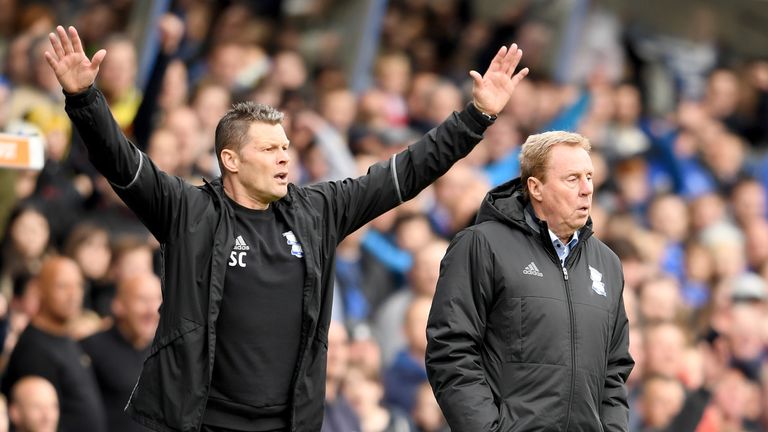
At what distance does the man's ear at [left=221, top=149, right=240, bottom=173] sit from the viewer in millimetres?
5758

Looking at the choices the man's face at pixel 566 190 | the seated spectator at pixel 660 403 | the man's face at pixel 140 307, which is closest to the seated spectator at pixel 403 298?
the seated spectator at pixel 660 403

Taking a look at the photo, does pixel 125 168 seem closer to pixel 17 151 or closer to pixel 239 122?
pixel 239 122

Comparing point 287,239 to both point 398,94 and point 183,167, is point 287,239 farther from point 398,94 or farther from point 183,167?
point 398,94

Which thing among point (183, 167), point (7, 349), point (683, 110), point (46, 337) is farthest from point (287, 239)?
point (683, 110)

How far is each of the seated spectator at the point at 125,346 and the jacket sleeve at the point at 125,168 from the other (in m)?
2.31

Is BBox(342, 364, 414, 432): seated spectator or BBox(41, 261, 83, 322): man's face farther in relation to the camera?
BBox(342, 364, 414, 432): seated spectator

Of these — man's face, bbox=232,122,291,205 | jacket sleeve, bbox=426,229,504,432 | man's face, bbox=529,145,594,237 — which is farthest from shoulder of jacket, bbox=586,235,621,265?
man's face, bbox=232,122,291,205

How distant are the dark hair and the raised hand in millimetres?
795

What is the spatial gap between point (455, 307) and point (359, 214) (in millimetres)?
579

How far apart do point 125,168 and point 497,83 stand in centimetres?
156

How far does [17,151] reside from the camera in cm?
639

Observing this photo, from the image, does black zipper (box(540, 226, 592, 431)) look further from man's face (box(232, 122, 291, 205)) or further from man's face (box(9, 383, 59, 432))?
man's face (box(9, 383, 59, 432))

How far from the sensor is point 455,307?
5695 mm

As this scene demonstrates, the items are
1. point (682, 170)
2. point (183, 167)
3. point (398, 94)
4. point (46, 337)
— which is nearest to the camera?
point (46, 337)
